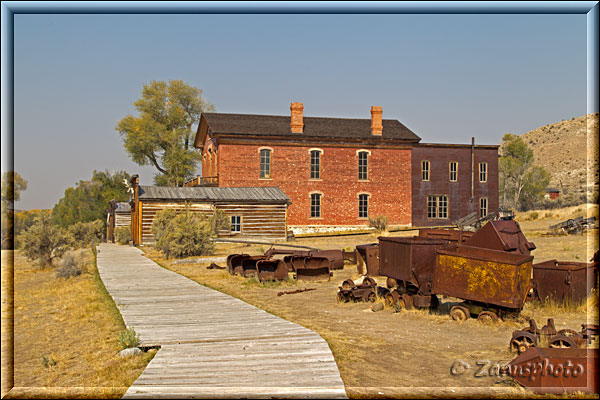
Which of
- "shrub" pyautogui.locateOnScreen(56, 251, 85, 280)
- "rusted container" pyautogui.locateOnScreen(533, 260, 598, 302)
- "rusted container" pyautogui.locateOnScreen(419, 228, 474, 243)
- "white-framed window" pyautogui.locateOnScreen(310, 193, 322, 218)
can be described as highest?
A: "white-framed window" pyautogui.locateOnScreen(310, 193, 322, 218)

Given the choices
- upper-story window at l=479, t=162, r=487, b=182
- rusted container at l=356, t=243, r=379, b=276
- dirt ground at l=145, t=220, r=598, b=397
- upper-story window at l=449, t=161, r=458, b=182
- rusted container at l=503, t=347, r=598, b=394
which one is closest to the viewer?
rusted container at l=503, t=347, r=598, b=394

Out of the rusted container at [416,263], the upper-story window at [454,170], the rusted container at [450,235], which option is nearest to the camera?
the rusted container at [416,263]

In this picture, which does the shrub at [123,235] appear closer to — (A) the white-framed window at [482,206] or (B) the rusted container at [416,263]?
(A) the white-framed window at [482,206]

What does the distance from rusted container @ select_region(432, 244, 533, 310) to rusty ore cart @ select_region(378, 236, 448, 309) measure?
605 mm

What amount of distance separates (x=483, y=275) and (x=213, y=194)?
25.3 m

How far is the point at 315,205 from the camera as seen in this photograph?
40.2 m

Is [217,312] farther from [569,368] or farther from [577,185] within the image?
[577,185]

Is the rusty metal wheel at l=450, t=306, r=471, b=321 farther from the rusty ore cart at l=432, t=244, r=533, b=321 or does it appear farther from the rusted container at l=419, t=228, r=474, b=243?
the rusted container at l=419, t=228, r=474, b=243

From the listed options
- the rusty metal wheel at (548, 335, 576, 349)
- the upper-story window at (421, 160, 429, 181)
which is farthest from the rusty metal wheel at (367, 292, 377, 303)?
the upper-story window at (421, 160, 429, 181)

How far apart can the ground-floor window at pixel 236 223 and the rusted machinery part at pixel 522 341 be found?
86.0 feet

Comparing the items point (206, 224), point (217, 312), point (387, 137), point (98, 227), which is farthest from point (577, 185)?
point (217, 312)

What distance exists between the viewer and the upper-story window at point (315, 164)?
131 ft

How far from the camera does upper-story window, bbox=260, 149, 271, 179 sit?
38969mm

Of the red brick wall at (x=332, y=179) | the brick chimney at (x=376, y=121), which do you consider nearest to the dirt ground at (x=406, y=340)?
the red brick wall at (x=332, y=179)
